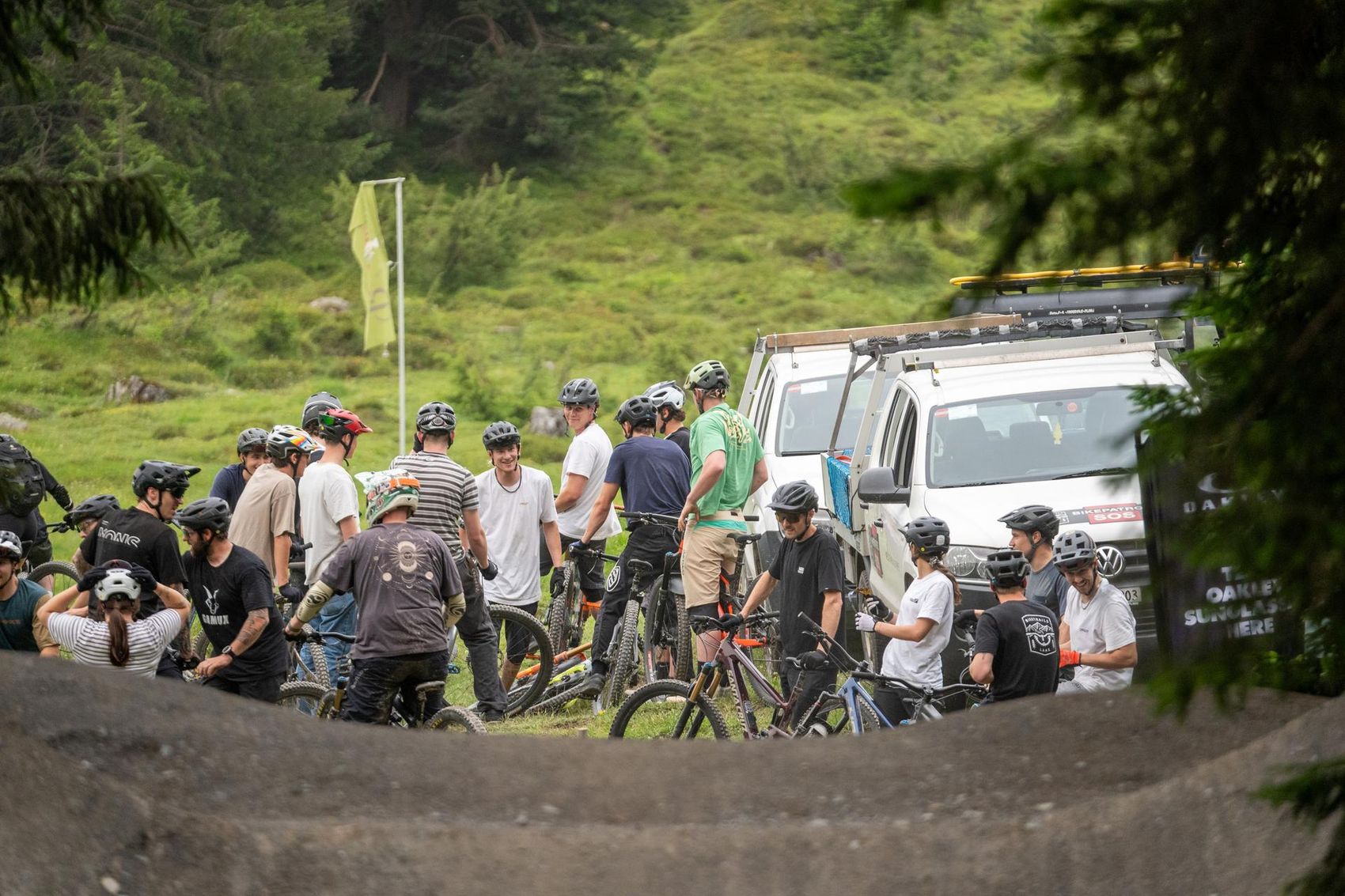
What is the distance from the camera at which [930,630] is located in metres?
7.81

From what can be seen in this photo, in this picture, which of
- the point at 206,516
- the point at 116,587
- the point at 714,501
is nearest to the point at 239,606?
the point at 206,516

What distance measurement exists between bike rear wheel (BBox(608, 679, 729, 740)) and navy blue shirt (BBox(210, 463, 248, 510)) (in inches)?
160

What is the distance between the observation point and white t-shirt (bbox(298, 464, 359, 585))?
9.98m

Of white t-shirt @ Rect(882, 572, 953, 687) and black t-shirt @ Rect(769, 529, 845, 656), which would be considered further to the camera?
black t-shirt @ Rect(769, 529, 845, 656)

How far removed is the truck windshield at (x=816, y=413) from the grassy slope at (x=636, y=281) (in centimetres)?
411

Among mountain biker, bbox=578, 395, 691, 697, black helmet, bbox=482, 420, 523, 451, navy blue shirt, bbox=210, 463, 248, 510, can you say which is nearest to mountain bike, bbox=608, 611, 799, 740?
mountain biker, bbox=578, 395, 691, 697

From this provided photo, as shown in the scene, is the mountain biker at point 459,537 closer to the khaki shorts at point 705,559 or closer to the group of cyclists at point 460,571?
the group of cyclists at point 460,571

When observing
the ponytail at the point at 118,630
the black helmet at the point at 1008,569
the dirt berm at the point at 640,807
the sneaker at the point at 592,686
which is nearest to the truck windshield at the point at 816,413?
the sneaker at the point at 592,686

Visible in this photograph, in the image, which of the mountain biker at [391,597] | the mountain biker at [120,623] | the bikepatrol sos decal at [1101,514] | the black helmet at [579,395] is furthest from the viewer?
the black helmet at [579,395]

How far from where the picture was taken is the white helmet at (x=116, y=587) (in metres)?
7.36

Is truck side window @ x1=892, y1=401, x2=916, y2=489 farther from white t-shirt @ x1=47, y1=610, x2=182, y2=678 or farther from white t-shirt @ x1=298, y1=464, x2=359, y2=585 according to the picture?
white t-shirt @ x1=47, y1=610, x2=182, y2=678

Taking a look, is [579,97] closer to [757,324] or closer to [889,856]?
[757,324]

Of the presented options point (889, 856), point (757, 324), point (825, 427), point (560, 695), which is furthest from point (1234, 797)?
point (757, 324)

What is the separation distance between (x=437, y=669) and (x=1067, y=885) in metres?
4.51
